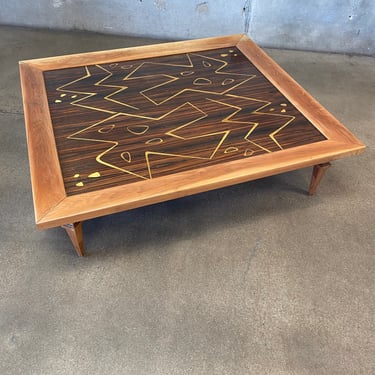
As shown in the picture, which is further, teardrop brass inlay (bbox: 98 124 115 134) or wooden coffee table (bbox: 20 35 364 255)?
teardrop brass inlay (bbox: 98 124 115 134)

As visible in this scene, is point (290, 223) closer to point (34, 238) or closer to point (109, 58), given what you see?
point (34, 238)

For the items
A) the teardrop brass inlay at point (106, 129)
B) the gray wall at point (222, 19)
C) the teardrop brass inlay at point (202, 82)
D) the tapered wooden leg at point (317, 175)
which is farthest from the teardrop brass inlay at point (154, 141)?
the gray wall at point (222, 19)

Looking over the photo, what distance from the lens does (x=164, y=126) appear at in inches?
51.3

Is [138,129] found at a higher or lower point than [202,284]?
higher

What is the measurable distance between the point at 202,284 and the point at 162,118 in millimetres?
601

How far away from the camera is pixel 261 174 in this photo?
1.14 meters

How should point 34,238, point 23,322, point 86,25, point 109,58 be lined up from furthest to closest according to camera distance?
point 86,25 → point 109,58 → point 34,238 → point 23,322

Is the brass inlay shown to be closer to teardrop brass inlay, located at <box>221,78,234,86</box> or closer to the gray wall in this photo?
teardrop brass inlay, located at <box>221,78,234,86</box>

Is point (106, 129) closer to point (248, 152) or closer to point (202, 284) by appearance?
point (248, 152)

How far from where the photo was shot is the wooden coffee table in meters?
1.07

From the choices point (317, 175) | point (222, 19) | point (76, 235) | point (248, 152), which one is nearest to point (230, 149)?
point (248, 152)

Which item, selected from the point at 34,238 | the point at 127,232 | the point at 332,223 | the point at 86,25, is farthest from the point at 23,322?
the point at 86,25

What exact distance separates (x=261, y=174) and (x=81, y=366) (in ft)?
2.48

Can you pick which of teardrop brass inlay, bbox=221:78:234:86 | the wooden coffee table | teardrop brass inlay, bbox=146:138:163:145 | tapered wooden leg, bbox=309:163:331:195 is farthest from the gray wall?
teardrop brass inlay, bbox=146:138:163:145
